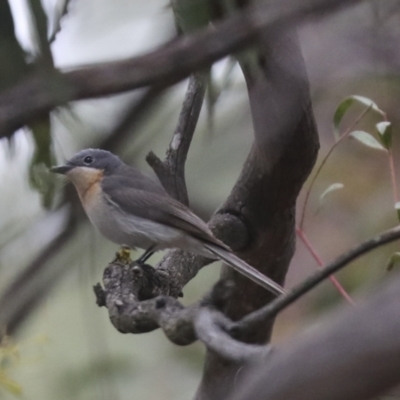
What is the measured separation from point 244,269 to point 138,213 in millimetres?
601

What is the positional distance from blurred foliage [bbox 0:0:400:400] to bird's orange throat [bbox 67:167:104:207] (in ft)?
0.82

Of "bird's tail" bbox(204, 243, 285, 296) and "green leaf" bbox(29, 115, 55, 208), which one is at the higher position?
"green leaf" bbox(29, 115, 55, 208)

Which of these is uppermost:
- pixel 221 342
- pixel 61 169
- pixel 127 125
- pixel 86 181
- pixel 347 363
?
pixel 347 363

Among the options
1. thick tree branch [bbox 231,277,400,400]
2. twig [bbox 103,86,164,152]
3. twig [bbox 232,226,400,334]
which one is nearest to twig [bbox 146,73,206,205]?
twig [bbox 103,86,164,152]

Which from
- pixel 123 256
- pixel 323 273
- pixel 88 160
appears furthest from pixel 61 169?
pixel 323 273

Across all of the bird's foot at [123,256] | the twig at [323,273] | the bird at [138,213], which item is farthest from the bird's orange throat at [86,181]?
the twig at [323,273]

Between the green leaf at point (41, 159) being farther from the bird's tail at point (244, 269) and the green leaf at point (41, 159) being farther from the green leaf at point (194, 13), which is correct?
the bird's tail at point (244, 269)

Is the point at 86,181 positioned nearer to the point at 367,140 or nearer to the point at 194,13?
the point at 367,140

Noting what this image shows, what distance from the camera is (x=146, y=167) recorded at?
3307mm

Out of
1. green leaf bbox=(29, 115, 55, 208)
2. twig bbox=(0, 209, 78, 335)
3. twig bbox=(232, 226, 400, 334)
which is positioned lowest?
twig bbox=(0, 209, 78, 335)

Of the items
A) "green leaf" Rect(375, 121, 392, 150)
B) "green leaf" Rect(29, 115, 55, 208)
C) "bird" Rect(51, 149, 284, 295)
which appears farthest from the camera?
"bird" Rect(51, 149, 284, 295)

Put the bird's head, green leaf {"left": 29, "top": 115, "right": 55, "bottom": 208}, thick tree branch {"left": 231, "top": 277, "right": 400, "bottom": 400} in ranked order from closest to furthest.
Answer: thick tree branch {"left": 231, "top": 277, "right": 400, "bottom": 400}
green leaf {"left": 29, "top": 115, "right": 55, "bottom": 208}
the bird's head

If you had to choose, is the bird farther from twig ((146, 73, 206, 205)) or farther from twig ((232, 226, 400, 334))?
twig ((232, 226, 400, 334))

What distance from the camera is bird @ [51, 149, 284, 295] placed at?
2.42m
